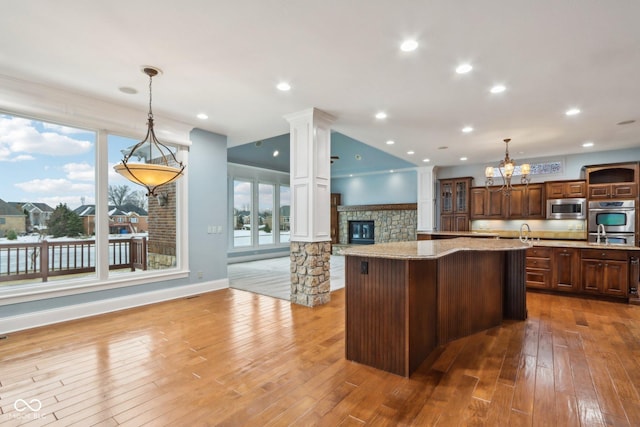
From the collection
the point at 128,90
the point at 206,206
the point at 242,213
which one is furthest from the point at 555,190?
the point at 128,90

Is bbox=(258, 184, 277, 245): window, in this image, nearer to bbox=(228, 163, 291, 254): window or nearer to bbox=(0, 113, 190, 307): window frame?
bbox=(228, 163, 291, 254): window

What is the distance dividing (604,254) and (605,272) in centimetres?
27

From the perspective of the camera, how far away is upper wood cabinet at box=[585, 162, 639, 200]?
20.4 feet

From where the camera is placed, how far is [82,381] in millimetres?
2318

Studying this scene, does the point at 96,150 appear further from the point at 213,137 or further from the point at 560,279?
the point at 560,279

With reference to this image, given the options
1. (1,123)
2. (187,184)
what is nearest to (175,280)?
(187,184)

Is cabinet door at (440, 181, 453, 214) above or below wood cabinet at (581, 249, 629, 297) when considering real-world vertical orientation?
above

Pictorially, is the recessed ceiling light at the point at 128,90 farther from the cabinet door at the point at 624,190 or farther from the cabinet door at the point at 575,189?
the cabinet door at the point at 624,190

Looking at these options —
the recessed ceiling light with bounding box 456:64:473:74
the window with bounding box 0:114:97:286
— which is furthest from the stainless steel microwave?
the window with bounding box 0:114:97:286

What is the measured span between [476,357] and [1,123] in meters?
5.54

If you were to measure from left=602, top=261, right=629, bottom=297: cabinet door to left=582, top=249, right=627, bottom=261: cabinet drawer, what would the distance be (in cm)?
7

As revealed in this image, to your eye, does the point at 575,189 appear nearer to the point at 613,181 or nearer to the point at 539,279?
the point at 613,181

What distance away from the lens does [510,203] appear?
7555mm

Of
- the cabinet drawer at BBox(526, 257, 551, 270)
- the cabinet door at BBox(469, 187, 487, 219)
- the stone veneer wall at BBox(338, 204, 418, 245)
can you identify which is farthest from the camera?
the stone veneer wall at BBox(338, 204, 418, 245)
